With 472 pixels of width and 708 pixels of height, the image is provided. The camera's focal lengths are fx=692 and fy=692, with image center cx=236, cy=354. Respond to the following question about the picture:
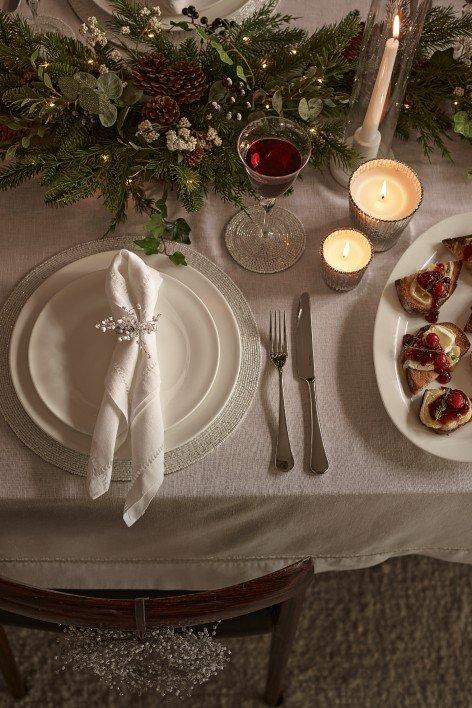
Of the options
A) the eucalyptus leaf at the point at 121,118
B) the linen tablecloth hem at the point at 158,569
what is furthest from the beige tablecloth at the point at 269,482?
the eucalyptus leaf at the point at 121,118

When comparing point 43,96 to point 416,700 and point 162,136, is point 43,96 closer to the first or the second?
point 162,136

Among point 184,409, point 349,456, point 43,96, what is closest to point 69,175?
point 43,96

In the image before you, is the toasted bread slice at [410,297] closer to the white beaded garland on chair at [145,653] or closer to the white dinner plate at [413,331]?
the white dinner plate at [413,331]

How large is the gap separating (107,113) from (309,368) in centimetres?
45

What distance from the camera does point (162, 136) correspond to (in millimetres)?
997

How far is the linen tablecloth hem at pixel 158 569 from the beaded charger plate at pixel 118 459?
0.79 feet

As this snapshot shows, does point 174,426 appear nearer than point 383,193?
Yes

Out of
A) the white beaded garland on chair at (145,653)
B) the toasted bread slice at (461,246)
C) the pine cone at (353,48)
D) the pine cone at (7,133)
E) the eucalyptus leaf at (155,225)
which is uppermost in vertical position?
the pine cone at (353,48)

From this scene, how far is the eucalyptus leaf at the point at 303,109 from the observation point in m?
1.00

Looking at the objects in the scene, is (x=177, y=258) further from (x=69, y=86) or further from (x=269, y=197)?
(x=69, y=86)

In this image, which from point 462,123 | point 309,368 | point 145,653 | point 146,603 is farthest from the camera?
point 462,123

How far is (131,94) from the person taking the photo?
38.2 inches

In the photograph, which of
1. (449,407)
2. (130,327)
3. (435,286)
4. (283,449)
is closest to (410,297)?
(435,286)

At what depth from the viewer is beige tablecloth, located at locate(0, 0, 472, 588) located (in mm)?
869
